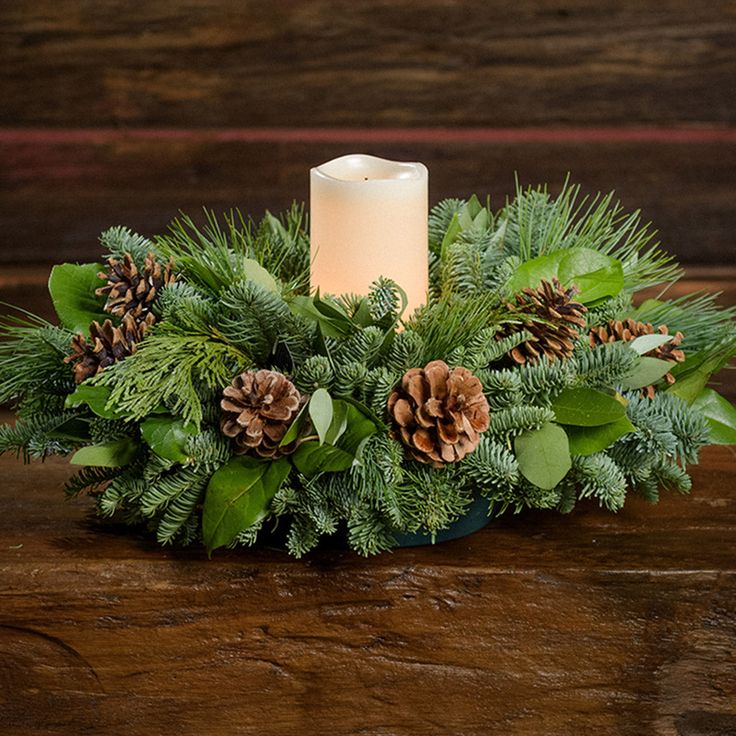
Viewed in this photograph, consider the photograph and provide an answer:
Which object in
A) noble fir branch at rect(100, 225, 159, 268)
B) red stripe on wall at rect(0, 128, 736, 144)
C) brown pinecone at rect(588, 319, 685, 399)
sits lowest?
brown pinecone at rect(588, 319, 685, 399)

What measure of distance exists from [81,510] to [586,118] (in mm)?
931

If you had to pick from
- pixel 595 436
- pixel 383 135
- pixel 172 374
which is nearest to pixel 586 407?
pixel 595 436

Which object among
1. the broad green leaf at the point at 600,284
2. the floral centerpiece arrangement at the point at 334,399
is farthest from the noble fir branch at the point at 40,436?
the broad green leaf at the point at 600,284

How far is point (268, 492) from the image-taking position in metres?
0.59

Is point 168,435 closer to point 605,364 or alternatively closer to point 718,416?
point 605,364

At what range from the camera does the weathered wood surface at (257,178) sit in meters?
1.37

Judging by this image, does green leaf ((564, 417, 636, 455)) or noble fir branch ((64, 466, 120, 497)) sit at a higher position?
green leaf ((564, 417, 636, 455))

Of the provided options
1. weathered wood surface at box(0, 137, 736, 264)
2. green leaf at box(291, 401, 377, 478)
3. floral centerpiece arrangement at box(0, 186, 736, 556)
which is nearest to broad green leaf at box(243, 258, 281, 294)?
floral centerpiece arrangement at box(0, 186, 736, 556)

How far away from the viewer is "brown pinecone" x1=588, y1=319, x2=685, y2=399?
2.24 ft

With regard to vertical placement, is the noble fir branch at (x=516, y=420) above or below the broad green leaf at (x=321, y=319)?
below

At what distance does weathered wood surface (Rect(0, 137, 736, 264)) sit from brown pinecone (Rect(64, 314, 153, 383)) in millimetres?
798

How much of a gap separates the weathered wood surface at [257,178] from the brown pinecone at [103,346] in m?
0.80

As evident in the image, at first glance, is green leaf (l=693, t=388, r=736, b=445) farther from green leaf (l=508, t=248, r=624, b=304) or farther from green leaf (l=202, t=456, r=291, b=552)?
green leaf (l=202, t=456, r=291, b=552)

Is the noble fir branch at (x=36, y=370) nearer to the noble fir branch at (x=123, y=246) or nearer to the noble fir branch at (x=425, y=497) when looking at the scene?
the noble fir branch at (x=123, y=246)
